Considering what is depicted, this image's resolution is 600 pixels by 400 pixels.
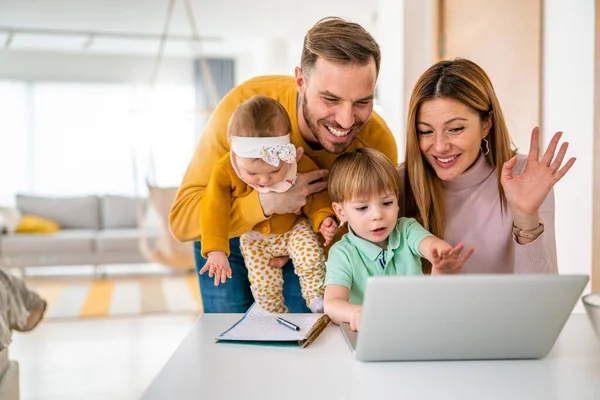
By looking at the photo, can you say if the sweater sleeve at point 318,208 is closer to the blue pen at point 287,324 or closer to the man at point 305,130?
the man at point 305,130

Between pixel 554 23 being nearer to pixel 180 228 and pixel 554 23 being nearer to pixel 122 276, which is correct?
pixel 180 228

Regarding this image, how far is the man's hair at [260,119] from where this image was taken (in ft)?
5.17

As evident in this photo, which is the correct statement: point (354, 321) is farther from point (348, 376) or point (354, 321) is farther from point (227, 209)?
point (227, 209)

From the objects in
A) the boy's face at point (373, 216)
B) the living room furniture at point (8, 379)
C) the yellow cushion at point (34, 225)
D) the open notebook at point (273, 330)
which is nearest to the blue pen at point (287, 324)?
the open notebook at point (273, 330)

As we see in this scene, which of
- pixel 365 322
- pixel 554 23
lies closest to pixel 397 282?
pixel 365 322

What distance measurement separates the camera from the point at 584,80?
2.73 m

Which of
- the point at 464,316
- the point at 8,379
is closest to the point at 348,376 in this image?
the point at 464,316

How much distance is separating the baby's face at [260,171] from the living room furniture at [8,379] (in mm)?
1277

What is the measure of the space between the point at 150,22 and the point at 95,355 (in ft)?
13.0

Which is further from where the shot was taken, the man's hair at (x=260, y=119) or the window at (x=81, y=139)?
the window at (x=81, y=139)

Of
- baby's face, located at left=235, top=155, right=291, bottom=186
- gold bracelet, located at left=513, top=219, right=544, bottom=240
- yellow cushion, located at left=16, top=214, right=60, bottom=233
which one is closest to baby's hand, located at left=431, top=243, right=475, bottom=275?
gold bracelet, located at left=513, top=219, right=544, bottom=240

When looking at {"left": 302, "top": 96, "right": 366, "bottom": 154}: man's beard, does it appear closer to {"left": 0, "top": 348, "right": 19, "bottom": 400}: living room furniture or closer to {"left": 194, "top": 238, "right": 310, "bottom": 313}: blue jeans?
{"left": 194, "top": 238, "right": 310, "bottom": 313}: blue jeans

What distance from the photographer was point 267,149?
1553 mm

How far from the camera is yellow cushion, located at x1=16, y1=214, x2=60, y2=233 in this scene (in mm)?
6297
